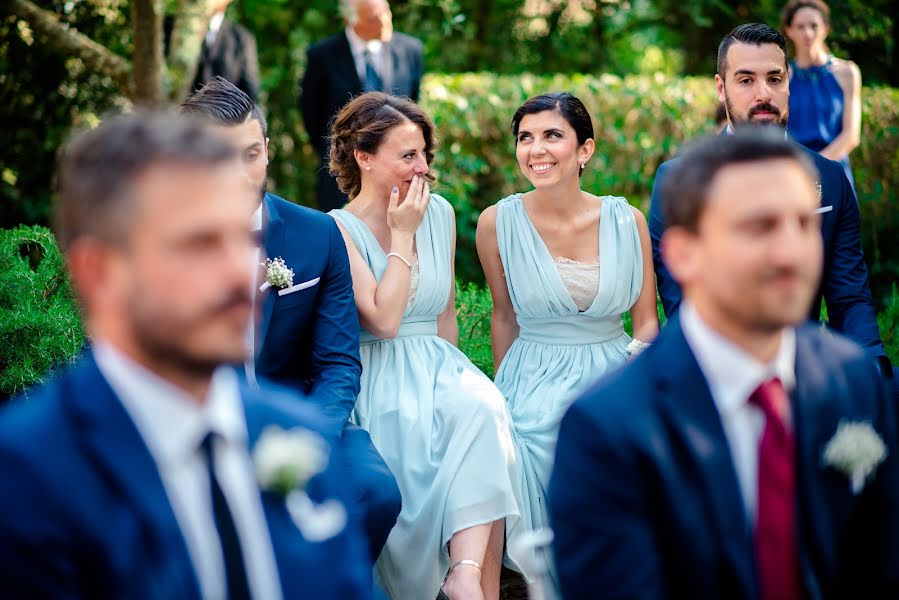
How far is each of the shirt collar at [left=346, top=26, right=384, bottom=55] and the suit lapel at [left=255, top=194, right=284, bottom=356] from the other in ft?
10.6

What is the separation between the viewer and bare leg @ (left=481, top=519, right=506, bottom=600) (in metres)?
3.46

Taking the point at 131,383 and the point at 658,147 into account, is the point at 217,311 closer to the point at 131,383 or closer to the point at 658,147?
the point at 131,383

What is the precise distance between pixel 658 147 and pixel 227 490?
6.99 metres

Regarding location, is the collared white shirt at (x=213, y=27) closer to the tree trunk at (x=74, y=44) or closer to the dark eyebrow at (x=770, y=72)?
the tree trunk at (x=74, y=44)

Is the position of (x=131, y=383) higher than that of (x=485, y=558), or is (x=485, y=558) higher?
(x=131, y=383)

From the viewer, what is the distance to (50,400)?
165 centimetres

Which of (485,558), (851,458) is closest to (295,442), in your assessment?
(851,458)

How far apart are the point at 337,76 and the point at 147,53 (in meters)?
1.23

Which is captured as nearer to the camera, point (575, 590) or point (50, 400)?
point (50, 400)

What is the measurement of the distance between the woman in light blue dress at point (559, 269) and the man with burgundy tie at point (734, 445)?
200 cm

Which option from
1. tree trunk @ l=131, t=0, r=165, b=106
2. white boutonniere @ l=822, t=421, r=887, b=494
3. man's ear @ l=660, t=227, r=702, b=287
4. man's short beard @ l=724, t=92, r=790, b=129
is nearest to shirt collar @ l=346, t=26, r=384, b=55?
tree trunk @ l=131, t=0, r=165, b=106

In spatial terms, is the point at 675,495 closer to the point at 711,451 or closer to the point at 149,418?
the point at 711,451

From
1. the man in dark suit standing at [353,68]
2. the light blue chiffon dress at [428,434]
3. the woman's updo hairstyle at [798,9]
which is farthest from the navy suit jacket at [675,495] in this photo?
the woman's updo hairstyle at [798,9]

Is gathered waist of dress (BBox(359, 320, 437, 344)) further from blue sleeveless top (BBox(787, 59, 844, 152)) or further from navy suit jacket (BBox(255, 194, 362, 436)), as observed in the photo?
blue sleeveless top (BBox(787, 59, 844, 152))
